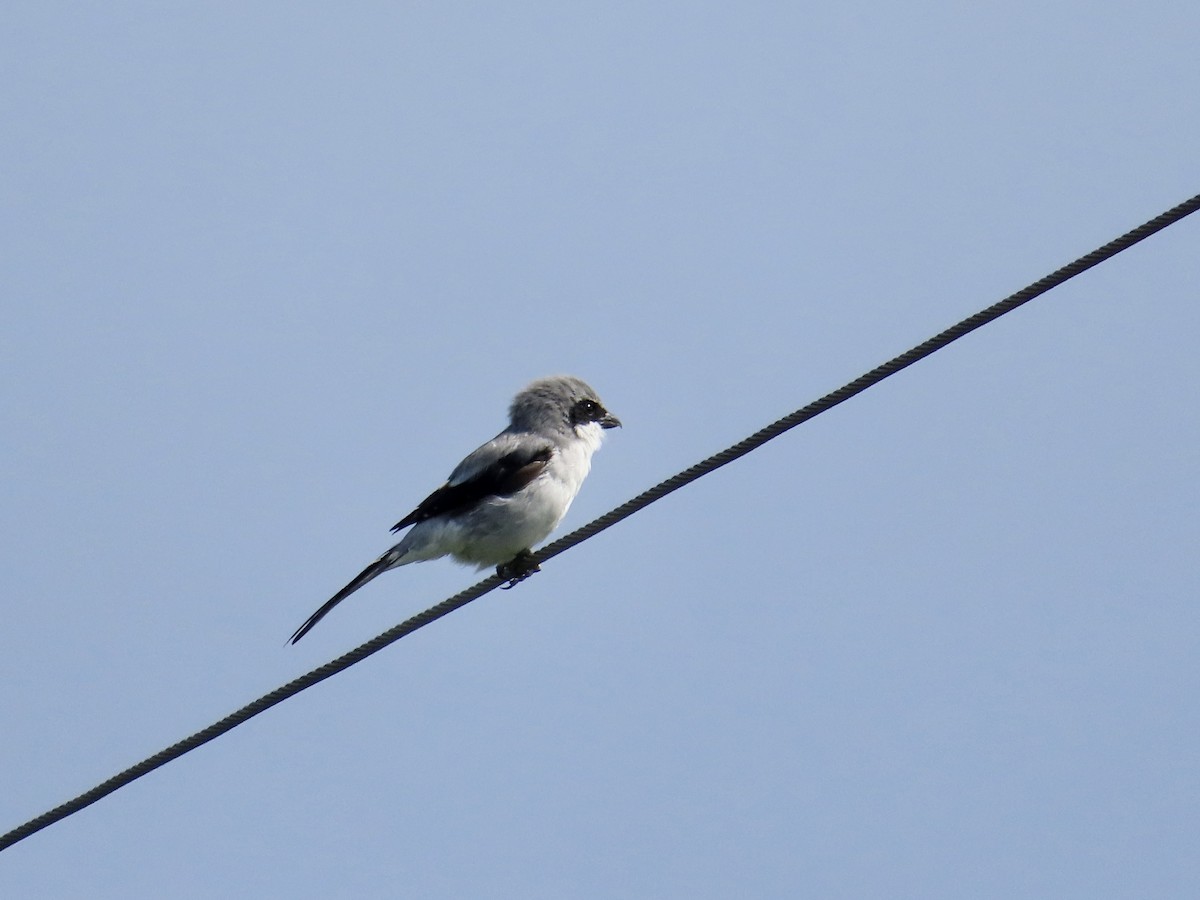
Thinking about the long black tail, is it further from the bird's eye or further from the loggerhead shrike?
the bird's eye

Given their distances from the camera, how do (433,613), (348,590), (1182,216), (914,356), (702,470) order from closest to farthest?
(1182,216) < (914,356) < (702,470) < (433,613) < (348,590)

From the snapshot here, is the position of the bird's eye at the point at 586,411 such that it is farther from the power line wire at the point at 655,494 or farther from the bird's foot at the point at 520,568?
the power line wire at the point at 655,494

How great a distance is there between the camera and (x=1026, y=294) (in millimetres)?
5527

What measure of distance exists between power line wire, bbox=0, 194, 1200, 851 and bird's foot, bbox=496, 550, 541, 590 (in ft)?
6.28

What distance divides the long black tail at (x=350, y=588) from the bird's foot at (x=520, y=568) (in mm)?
652

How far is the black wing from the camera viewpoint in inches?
347

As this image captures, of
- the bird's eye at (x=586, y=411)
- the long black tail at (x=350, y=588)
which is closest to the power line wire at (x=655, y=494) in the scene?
the long black tail at (x=350, y=588)

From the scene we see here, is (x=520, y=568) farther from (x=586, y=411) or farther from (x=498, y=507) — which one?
(x=586, y=411)

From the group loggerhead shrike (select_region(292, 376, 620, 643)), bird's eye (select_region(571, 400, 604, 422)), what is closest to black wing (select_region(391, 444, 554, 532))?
loggerhead shrike (select_region(292, 376, 620, 643))

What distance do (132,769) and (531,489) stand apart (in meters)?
3.38

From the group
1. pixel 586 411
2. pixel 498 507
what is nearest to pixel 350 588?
pixel 498 507

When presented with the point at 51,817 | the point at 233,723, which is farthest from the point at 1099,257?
the point at 51,817

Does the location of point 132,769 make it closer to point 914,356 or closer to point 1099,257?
point 914,356

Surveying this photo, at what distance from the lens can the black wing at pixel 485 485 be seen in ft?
28.9
